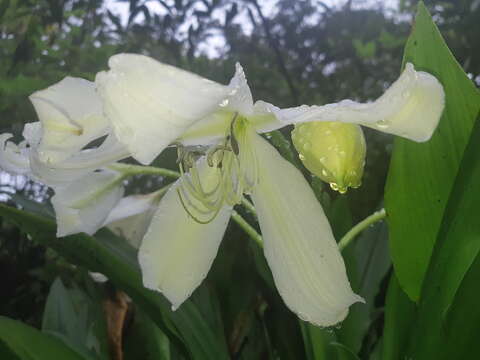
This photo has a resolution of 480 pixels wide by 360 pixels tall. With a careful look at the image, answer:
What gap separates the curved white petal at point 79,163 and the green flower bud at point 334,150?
0.19m

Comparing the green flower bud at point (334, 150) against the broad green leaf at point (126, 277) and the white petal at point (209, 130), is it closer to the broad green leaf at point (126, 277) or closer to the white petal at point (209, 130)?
the white petal at point (209, 130)

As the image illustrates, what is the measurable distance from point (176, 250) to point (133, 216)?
0.31m

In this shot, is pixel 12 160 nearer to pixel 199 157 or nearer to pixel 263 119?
pixel 199 157

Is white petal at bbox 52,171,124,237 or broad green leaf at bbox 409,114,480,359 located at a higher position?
broad green leaf at bbox 409,114,480,359

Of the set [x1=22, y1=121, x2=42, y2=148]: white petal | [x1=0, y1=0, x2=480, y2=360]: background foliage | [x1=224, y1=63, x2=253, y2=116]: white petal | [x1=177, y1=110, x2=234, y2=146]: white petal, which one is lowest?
[x1=0, y1=0, x2=480, y2=360]: background foliage

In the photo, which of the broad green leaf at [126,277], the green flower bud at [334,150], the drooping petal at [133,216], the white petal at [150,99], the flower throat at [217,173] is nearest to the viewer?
the white petal at [150,99]

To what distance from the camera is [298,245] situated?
0.64 metres

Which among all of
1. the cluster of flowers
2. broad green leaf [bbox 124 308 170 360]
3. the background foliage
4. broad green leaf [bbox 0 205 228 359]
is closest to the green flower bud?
the cluster of flowers

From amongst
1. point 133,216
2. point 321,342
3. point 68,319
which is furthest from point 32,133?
point 68,319

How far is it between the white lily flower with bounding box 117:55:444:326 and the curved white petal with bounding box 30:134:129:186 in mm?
80

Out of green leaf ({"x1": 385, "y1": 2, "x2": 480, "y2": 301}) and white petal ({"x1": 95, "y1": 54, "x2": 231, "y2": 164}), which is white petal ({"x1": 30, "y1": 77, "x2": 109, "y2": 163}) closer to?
white petal ({"x1": 95, "y1": 54, "x2": 231, "y2": 164})

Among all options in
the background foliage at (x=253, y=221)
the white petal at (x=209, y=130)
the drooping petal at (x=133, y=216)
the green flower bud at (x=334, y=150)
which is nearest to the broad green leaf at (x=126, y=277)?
the background foliage at (x=253, y=221)

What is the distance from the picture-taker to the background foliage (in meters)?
0.68

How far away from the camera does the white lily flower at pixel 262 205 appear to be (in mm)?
529
